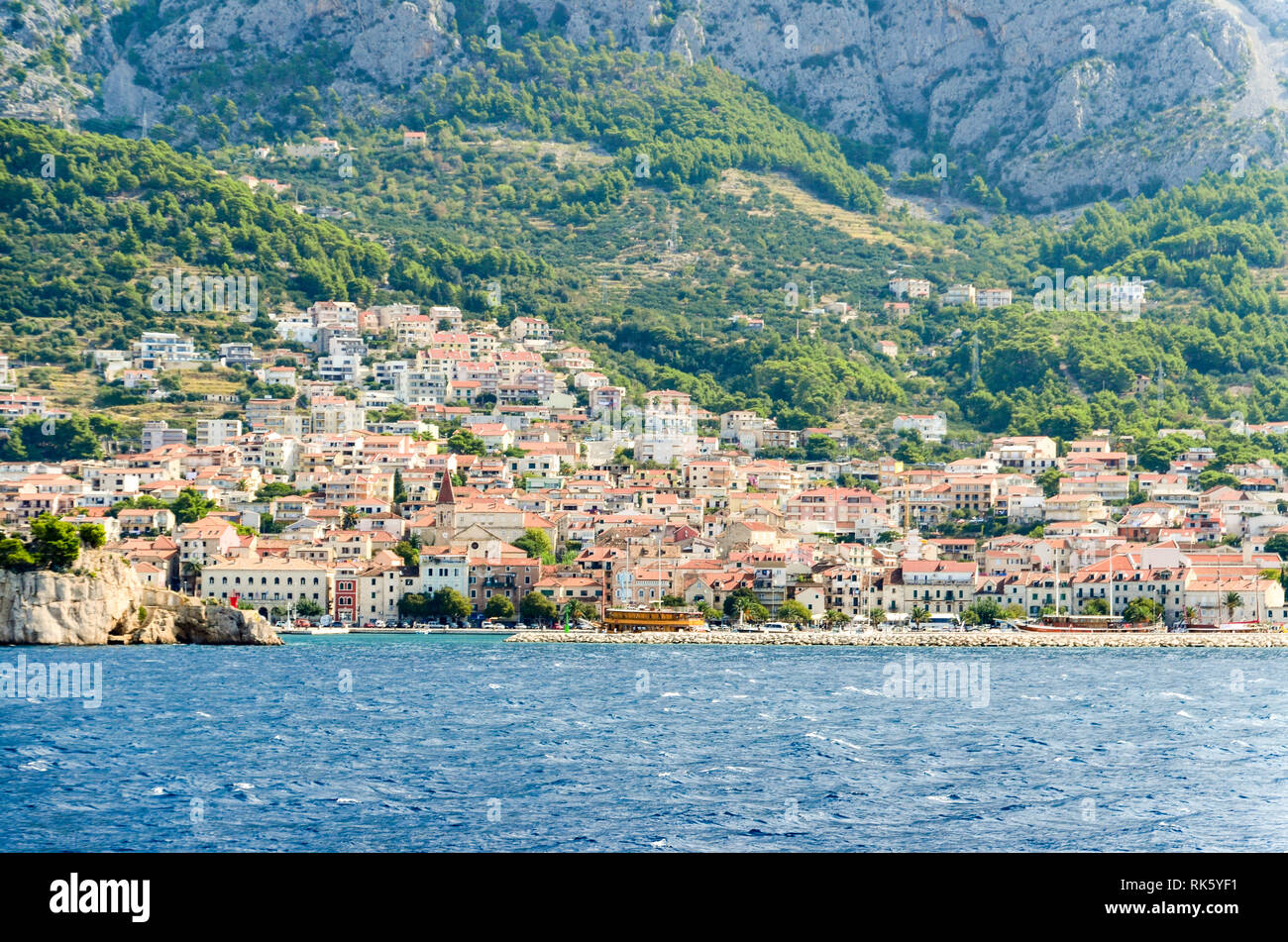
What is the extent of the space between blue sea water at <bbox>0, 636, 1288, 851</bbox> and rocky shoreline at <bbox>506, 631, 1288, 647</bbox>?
9.83 metres

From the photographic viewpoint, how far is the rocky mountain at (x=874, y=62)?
447ft

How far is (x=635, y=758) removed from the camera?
2778 cm

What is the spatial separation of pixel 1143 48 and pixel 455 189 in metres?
56.0

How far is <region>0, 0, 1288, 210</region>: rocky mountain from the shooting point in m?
136

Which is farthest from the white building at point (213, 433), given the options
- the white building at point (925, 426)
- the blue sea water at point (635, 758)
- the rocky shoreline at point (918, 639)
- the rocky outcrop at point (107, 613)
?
the blue sea water at point (635, 758)

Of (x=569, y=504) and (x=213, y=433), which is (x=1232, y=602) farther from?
(x=213, y=433)

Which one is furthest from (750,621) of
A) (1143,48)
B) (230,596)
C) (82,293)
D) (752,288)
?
(1143,48)

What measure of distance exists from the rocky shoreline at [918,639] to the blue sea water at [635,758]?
32.2 ft

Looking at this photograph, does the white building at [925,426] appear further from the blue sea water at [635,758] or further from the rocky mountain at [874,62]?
the blue sea water at [635,758]

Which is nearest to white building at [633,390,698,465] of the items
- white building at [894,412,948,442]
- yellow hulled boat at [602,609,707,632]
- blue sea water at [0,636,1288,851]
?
white building at [894,412,948,442]

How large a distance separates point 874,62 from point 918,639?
4125 inches

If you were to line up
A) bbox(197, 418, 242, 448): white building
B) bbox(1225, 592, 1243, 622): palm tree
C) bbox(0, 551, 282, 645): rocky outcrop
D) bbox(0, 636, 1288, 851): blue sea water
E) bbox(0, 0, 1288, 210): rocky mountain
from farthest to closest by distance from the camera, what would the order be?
bbox(0, 0, 1288, 210): rocky mountain < bbox(197, 418, 242, 448): white building < bbox(1225, 592, 1243, 622): palm tree < bbox(0, 551, 282, 645): rocky outcrop < bbox(0, 636, 1288, 851): blue sea water

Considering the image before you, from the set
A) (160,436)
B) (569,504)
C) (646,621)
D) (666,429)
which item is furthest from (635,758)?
(666,429)

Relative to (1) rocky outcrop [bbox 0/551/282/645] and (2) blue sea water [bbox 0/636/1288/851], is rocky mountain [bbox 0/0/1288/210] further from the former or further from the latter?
(2) blue sea water [bbox 0/636/1288/851]
